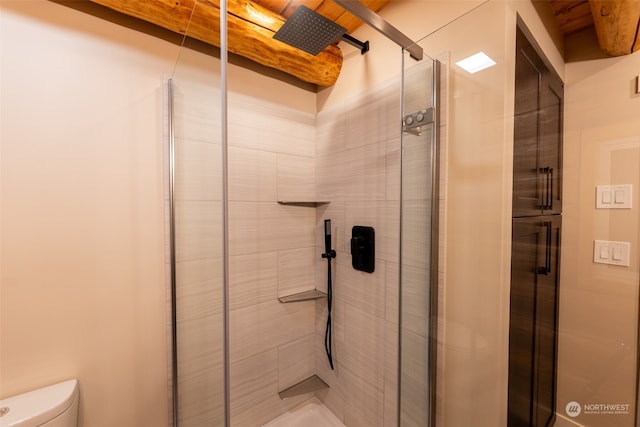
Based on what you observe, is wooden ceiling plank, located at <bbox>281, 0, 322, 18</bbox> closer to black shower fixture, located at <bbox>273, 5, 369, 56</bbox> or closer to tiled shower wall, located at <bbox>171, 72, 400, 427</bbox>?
black shower fixture, located at <bbox>273, 5, 369, 56</bbox>

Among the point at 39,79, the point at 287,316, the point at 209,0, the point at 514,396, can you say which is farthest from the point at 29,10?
the point at 514,396

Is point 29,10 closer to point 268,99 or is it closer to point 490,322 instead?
point 268,99

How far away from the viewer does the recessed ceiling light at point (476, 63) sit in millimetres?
928

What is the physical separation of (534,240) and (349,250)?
2.71 feet

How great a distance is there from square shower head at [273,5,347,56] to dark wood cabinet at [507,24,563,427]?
0.72 meters

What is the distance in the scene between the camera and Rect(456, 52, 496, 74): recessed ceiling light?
0.93m

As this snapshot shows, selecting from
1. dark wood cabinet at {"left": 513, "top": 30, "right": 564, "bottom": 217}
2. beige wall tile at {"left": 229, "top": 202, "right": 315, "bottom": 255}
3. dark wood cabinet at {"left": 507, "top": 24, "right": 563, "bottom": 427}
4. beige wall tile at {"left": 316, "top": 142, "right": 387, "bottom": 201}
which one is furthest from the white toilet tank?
dark wood cabinet at {"left": 513, "top": 30, "right": 564, "bottom": 217}

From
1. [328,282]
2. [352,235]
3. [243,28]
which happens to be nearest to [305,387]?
[328,282]

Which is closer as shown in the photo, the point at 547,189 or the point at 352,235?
the point at 547,189

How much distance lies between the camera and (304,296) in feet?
5.26

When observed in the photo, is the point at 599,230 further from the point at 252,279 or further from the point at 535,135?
the point at 252,279

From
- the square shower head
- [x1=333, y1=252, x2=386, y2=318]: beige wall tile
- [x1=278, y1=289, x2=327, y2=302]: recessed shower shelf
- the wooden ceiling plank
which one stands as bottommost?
Answer: [x1=278, y1=289, x2=327, y2=302]: recessed shower shelf

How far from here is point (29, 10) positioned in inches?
38.0

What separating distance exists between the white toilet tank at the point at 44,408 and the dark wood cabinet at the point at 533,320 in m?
1.64
